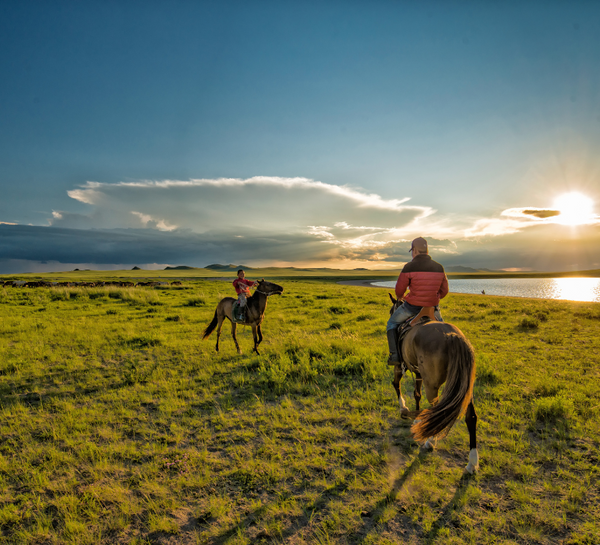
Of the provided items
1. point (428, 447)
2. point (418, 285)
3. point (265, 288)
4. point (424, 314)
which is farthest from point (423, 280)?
point (265, 288)

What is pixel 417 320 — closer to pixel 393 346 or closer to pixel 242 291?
pixel 393 346

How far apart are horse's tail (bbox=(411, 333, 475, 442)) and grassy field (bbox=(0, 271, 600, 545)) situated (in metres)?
0.73

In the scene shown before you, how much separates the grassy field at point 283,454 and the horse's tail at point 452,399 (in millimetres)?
732

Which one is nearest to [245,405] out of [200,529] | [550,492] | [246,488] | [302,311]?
[246,488]

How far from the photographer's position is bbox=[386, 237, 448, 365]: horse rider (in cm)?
549

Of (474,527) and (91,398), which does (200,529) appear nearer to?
(474,527)

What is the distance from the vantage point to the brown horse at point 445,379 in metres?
4.03

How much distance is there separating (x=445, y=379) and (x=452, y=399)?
0.42 m

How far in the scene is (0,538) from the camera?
328 centimetres

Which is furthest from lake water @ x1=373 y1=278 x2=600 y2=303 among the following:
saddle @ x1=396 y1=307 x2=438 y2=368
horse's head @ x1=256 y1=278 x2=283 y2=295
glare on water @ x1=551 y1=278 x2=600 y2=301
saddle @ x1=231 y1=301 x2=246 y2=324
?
saddle @ x1=231 y1=301 x2=246 y2=324

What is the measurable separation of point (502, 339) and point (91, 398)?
1462 centimetres

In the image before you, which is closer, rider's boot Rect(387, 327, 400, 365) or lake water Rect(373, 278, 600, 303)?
rider's boot Rect(387, 327, 400, 365)

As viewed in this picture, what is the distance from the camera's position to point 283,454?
15.5 ft

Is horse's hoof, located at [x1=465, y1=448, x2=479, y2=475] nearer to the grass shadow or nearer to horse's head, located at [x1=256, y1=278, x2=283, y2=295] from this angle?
the grass shadow
